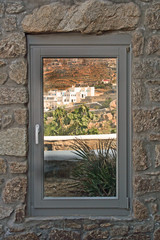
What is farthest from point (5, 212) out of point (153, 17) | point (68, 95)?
point (153, 17)

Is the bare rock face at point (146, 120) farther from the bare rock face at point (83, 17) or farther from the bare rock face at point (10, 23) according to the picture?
the bare rock face at point (10, 23)

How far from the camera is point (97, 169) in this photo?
3.07 metres

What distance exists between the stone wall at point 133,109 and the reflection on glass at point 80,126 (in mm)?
224

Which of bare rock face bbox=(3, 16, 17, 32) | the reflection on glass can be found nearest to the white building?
the reflection on glass

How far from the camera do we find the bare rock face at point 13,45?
2.87 metres

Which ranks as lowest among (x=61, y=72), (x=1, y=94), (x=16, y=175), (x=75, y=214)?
(x=75, y=214)

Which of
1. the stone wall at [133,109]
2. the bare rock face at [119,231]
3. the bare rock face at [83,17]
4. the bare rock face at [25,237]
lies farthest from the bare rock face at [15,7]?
the bare rock face at [119,231]

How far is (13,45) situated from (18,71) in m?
0.23

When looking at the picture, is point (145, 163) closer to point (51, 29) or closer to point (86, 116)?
point (86, 116)

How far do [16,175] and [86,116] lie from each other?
2.76 feet

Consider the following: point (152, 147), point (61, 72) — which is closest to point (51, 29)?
point (61, 72)

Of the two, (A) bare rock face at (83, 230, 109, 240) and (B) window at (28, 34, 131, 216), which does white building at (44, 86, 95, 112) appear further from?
(A) bare rock face at (83, 230, 109, 240)

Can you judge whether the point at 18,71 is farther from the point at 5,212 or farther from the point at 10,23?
the point at 5,212

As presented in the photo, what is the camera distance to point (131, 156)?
2.97m
